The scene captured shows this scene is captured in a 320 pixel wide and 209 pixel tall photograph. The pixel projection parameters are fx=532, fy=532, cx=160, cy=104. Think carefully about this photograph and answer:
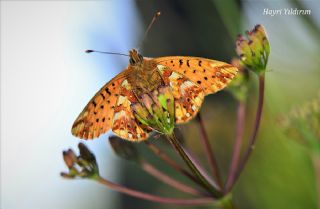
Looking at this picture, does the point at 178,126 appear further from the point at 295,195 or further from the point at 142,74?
the point at 295,195

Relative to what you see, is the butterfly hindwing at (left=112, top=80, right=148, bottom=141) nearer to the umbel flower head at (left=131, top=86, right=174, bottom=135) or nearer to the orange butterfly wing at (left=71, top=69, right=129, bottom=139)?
the orange butterfly wing at (left=71, top=69, right=129, bottom=139)

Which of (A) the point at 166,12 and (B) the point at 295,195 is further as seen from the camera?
(A) the point at 166,12

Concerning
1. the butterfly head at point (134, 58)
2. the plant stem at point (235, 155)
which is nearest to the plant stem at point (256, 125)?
the plant stem at point (235, 155)

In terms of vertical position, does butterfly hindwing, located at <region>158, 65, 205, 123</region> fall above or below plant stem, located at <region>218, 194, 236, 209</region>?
above

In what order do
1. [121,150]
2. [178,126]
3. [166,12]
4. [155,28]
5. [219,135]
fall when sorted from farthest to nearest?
[155,28] < [166,12] < [219,135] < [121,150] < [178,126]

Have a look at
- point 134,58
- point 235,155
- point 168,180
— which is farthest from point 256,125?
point 134,58

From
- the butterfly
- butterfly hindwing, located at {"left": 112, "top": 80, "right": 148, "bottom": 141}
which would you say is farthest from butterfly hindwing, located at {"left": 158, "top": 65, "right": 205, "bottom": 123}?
butterfly hindwing, located at {"left": 112, "top": 80, "right": 148, "bottom": 141}

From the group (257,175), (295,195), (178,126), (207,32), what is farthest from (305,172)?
(207,32)
